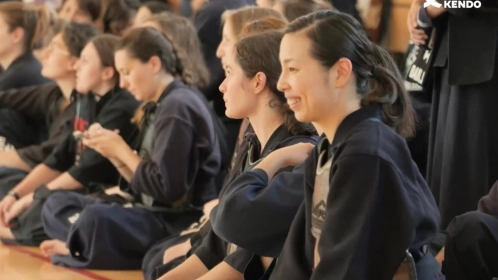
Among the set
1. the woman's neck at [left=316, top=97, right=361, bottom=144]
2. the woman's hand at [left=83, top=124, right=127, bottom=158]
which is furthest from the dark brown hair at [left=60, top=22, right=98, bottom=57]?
the woman's neck at [left=316, top=97, right=361, bottom=144]

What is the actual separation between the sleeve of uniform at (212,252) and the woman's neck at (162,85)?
1057 mm

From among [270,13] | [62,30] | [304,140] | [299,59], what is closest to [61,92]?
[62,30]

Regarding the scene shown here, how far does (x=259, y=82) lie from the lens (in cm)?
251

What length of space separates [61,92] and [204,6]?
0.79 metres

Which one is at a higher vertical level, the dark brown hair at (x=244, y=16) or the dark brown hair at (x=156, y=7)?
the dark brown hair at (x=244, y=16)

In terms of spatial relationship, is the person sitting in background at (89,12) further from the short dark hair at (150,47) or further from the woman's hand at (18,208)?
the short dark hair at (150,47)

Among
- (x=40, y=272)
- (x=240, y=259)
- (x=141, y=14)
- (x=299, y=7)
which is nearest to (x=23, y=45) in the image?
(x=141, y=14)

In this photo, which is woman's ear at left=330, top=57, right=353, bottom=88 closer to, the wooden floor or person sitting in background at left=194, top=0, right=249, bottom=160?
the wooden floor

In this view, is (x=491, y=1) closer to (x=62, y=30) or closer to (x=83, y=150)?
(x=83, y=150)

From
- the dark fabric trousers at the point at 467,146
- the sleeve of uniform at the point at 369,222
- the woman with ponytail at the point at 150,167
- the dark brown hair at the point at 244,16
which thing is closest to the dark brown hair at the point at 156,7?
the woman with ponytail at the point at 150,167

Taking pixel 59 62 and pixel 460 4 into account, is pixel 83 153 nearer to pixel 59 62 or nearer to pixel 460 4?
pixel 59 62

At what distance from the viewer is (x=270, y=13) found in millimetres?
3055

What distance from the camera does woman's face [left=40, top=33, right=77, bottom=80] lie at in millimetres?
4289

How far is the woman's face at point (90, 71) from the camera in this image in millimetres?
3973
